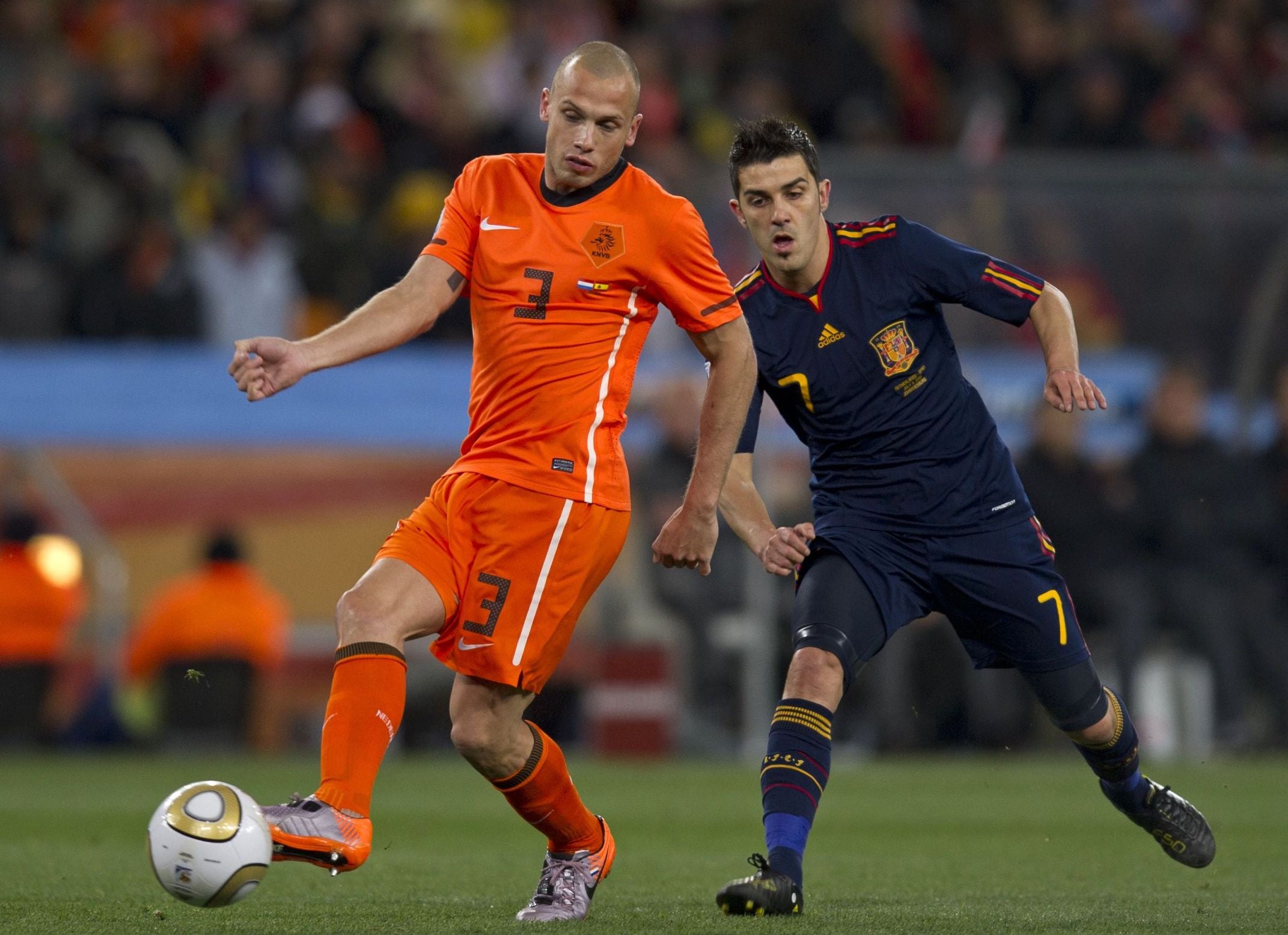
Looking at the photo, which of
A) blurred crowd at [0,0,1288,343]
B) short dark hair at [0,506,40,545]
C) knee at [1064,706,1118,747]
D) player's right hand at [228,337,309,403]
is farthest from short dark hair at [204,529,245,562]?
player's right hand at [228,337,309,403]

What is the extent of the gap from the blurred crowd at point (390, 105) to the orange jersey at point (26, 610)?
1.59m

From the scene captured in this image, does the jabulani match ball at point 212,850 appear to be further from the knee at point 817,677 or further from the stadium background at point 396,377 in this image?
the stadium background at point 396,377

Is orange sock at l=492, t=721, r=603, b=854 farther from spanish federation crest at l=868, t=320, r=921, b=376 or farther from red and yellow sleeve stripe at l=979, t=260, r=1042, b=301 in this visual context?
red and yellow sleeve stripe at l=979, t=260, r=1042, b=301

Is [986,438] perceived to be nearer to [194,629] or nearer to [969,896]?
[969,896]

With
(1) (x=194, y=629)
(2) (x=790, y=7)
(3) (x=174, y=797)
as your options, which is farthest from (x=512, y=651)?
(2) (x=790, y=7)

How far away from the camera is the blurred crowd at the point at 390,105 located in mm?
13250

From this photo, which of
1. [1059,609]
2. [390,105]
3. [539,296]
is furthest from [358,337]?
[390,105]

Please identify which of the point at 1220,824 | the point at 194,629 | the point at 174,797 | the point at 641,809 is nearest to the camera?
the point at 174,797

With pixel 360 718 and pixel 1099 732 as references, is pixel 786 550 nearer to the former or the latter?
pixel 1099 732

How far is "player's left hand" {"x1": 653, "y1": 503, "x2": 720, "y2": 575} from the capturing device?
535 cm

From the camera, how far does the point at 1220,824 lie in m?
8.67

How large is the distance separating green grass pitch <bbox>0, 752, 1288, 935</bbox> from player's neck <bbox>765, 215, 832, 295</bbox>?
1805 millimetres

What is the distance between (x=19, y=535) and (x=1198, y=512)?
290 inches

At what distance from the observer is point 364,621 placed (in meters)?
5.02
